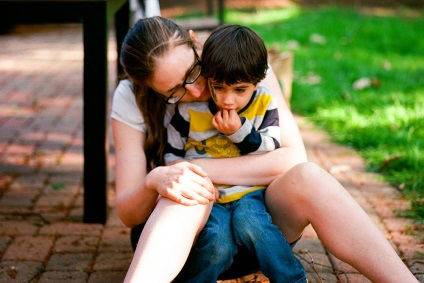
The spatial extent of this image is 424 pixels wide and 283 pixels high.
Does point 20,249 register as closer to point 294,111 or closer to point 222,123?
point 222,123

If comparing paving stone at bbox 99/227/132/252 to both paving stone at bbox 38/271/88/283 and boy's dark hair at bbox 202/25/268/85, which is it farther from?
boy's dark hair at bbox 202/25/268/85

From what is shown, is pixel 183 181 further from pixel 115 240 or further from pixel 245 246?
pixel 115 240

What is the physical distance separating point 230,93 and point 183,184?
0.39m

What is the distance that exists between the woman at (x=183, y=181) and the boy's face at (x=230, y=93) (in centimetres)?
7

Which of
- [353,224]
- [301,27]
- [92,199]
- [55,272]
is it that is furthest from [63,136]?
[301,27]

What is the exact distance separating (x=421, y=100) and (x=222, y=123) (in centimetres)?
313

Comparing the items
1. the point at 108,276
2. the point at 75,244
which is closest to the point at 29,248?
the point at 75,244

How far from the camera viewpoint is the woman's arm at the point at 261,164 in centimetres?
245

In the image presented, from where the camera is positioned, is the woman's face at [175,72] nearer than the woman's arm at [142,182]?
No

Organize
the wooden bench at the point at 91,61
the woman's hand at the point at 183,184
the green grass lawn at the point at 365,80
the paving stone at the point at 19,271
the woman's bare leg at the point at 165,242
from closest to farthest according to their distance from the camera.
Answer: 1. the woman's bare leg at the point at 165,242
2. the woman's hand at the point at 183,184
3. the paving stone at the point at 19,271
4. the wooden bench at the point at 91,61
5. the green grass lawn at the point at 365,80

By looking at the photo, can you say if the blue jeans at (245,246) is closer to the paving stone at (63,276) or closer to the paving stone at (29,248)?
the paving stone at (63,276)

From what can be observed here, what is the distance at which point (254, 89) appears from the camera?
2398mm

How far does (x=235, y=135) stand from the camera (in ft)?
7.77

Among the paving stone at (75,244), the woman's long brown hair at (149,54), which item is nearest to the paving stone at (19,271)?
the paving stone at (75,244)
